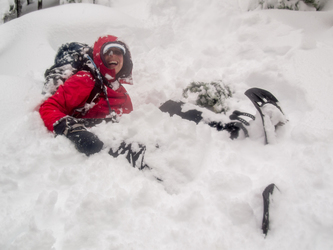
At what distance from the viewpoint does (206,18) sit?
4320 millimetres

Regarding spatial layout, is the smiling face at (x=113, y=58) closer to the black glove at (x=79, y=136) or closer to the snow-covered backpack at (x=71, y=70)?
the snow-covered backpack at (x=71, y=70)

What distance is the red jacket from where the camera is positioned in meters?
1.77

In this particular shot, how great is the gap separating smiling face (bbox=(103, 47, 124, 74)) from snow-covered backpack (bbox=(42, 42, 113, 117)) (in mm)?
183

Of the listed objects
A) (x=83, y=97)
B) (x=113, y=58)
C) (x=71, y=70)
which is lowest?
(x=83, y=97)

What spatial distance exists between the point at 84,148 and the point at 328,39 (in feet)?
12.0

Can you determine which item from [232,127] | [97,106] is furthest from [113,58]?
[232,127]

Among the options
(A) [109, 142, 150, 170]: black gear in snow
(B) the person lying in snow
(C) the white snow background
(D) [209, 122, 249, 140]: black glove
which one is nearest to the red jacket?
(B) the person lying in snow

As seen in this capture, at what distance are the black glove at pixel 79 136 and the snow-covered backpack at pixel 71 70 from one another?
439 millimetres

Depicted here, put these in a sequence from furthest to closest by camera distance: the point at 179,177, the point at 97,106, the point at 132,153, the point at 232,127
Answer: the point at 97,106 < the point at 232,127 < the point at 132,153 < the point at 179,177

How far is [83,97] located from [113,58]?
62 cm

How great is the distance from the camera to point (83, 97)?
78.7 inches

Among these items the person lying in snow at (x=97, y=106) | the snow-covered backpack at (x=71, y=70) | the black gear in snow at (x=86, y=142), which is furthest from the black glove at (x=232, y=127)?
the snow-covered backpack at (x=71, y=70)

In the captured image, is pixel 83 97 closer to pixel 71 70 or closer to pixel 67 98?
pixel 67 98

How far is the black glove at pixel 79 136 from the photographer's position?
1502 millimetres
